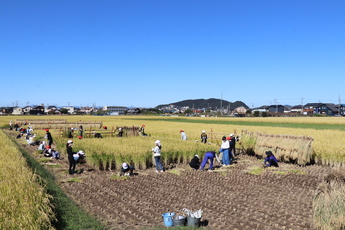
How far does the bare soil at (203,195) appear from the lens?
27.2 feet

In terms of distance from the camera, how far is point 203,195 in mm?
10852

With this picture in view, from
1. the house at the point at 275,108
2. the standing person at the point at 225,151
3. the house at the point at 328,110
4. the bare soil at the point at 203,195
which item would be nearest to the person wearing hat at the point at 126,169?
the bare soil at the point at 203,195

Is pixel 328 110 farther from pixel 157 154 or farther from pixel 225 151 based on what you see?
pixel 157 154

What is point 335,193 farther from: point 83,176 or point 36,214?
point 83,176

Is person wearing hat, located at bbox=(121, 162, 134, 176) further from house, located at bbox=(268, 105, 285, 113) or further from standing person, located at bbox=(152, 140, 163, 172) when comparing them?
house, located at bbox=(268, 105, 285, 113)

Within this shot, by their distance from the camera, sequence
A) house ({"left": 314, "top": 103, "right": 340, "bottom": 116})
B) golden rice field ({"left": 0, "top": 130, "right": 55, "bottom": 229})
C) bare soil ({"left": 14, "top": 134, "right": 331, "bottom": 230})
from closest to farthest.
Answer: golden rice field ({"left": 0, "top": 130, "right": 55, "bottom": 229}) → bare soil ({"left": 14, "top": 134, "right": 331, "bottom": 230}) → house ({"left": 314, "top": 103, "right": 340, "bottom": 116})

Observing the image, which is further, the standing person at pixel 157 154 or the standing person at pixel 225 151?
the standing person at pixel 225 151

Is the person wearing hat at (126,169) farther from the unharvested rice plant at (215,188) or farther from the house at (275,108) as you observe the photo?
the house at (275,108)

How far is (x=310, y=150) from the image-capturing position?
57.7 feet

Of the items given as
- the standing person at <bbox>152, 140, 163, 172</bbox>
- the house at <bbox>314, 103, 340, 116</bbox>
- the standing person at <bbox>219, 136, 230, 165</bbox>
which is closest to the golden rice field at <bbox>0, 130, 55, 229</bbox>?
the standing person at <bbox>152, 140, 163, 172</bbox>

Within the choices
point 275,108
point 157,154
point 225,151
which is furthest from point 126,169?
point 275,108

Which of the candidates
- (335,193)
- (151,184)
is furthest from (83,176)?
(335,193)

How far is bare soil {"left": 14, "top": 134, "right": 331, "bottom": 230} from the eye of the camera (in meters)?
8.30

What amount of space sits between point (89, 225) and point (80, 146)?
12.8 metres
